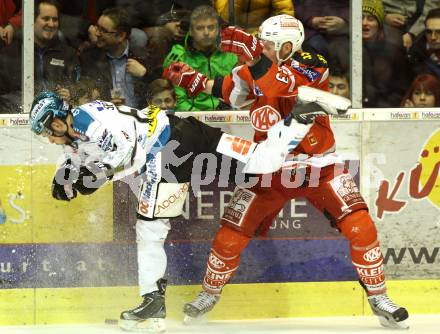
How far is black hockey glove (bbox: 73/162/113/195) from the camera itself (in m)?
6.31

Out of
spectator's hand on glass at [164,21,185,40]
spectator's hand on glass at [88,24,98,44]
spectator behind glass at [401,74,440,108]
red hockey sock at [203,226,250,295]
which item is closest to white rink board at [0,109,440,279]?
spectator behind glass at [401,74,440,108]

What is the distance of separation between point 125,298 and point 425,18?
2.31 metres

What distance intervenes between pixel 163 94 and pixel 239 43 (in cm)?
62

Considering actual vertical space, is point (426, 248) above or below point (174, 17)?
below

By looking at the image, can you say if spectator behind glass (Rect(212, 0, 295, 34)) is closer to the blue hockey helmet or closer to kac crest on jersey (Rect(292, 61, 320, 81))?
kac crest on jersey (Rect(292, 61, 320, 81))

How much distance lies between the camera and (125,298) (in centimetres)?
693

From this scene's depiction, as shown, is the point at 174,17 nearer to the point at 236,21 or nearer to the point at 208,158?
the point at 236,21

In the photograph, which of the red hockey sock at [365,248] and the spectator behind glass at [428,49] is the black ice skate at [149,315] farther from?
the spectator behind glass at [428,49]

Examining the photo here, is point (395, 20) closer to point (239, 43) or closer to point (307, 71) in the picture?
point (307, 71)

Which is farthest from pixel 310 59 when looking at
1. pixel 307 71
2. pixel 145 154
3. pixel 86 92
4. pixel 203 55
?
pixel 86 92

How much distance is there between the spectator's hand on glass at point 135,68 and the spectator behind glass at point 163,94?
9cm

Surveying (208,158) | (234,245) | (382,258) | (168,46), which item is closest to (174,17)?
(168,46)

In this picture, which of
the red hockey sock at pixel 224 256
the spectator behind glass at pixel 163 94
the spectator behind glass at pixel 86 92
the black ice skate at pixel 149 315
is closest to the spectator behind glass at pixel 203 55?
the spectator behind glass at pixel 163 94

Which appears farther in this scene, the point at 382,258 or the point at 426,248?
the point at 426,248
